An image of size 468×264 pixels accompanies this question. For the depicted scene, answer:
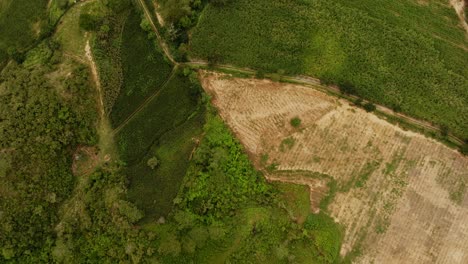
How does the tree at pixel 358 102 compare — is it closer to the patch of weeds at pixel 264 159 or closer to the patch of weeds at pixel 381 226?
the patch of weeds at pixel 264 159

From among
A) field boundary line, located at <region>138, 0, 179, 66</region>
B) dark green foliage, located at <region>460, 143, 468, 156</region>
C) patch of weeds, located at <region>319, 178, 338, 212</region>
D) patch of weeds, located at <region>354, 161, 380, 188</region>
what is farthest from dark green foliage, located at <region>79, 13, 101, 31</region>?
dark green foliage, located at <region>460, 143, 468, 156</region>

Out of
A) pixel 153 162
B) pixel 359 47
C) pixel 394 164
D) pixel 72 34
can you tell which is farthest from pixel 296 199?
pixel 72 34

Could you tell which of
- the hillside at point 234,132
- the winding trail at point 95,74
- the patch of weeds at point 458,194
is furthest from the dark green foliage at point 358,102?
the winding trail at point 95,74

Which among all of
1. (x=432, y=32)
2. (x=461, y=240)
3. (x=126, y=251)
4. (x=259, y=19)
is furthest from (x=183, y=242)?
(x=432, y=32)

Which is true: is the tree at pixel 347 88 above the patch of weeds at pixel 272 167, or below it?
above

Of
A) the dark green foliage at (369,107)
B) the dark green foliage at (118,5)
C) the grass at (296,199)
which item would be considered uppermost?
the dark green foliage at (118,5)

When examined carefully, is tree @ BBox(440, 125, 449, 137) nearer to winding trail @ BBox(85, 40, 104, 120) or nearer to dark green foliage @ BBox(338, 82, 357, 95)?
dark green foliage @ BBox(338, 82, 357, 95)
